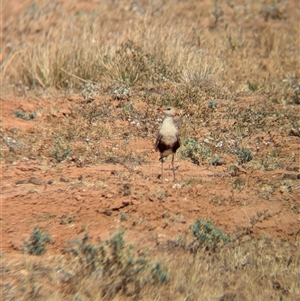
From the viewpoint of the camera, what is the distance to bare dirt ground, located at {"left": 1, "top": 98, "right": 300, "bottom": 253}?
251 inches

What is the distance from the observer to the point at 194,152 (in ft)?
27.0

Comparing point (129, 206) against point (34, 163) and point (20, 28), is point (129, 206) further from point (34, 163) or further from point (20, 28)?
point (20, 28)

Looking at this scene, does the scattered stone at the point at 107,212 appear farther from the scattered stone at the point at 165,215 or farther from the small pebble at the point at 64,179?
the small pebble at the point at 64,179

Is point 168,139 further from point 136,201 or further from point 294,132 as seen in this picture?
point 294,132

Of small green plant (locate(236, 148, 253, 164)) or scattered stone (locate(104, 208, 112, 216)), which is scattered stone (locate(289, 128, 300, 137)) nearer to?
small green plant (locate(236, 148, 253, 164))

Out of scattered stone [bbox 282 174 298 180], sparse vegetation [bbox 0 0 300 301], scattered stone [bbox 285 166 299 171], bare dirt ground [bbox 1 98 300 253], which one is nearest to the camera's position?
sparse vegetation [bbox 0 0 300 301]

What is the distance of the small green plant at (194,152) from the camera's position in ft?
26.8

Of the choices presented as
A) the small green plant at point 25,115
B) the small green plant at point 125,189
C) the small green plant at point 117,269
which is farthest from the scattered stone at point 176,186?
Result: the small green plant at point 25,115

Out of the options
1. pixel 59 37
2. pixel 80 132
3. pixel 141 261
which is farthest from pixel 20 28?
pixel 141 261

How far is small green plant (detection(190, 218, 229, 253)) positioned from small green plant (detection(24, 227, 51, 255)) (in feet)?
3.93

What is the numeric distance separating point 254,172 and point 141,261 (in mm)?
2839

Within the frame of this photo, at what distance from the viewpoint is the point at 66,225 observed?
6441mm

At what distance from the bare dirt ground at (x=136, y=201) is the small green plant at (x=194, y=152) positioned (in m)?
0.21

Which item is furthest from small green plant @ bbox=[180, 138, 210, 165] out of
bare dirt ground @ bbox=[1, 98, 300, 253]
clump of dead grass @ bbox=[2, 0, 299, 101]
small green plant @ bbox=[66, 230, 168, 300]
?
small green plant @ bbox=[66, 230, 168, 300]
